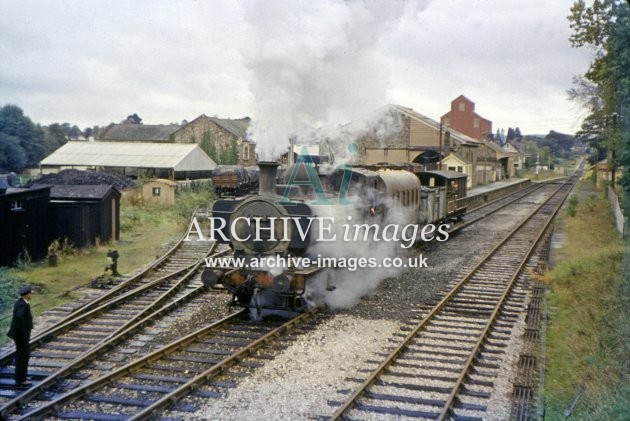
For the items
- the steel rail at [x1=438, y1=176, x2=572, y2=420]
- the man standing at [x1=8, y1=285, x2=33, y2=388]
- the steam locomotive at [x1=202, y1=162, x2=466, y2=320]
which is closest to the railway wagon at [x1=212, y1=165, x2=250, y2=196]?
the steel rail at [x1=438, y1=176, x2=572, y2=420]

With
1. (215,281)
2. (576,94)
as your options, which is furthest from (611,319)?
(576,94)

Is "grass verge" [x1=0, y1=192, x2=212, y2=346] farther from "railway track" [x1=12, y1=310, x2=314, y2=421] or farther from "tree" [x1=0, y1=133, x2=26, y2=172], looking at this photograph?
"railway track" [x1=12, y1=310, x2=314, y2=421]

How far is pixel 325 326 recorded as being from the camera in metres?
9.65

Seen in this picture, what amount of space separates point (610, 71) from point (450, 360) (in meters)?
13.3

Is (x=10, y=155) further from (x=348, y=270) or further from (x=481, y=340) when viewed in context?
(x=481, y=340)

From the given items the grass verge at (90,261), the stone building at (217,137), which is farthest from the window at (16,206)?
the stone building at (217,137)

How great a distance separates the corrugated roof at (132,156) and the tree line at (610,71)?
874 inches

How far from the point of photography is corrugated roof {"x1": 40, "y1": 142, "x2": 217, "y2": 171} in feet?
116

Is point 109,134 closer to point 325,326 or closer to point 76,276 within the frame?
point 76,276

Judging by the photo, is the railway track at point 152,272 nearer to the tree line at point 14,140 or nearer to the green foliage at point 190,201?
the tree line at point 14,140

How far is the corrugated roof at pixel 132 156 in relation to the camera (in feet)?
116

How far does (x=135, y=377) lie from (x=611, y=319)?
23.9 feet

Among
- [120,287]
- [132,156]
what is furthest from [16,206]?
[132,156]

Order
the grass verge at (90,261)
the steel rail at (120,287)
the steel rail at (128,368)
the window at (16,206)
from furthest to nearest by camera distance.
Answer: the window at (16,206)
the grass verge at (90,261)
the steel rail at (120,287)
the steel rail at (128,368)
